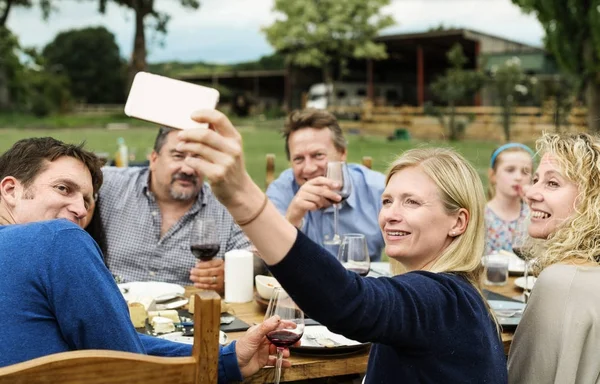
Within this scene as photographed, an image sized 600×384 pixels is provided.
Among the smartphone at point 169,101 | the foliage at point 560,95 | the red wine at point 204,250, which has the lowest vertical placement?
the red wine at point 204,250

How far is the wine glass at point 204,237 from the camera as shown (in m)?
2.98

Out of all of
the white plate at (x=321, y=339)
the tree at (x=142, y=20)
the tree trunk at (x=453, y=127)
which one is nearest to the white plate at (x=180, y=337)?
the white plate at (x=321, y=339)

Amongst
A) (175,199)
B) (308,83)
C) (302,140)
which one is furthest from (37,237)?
(308,83)

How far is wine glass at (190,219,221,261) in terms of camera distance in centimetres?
298

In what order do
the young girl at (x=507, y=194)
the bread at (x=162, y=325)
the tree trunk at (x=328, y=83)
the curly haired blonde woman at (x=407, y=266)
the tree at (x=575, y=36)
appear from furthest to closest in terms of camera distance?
the tree trunk at (x=328, y=83) < the tree at (x=575, y=36) < the young girl at (x=507, y=194) < the bread at (x=162, y=325) < the curly haired blonde woman at (x=407, y=266)

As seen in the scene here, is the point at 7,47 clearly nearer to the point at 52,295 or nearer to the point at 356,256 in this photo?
the point at 356,256

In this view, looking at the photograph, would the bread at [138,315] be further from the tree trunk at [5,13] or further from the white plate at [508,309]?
the tree trunk at [5,13]

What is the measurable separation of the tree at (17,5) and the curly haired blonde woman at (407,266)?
38013mm

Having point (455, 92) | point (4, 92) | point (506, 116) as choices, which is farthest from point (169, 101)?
point (4, 92)

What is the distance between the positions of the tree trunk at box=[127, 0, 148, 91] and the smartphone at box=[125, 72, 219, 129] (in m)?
37.0

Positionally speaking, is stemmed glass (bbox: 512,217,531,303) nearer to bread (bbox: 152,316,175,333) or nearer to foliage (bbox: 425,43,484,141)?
bread (bbox: 152,316,175,333)

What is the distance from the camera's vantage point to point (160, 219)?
3.80m

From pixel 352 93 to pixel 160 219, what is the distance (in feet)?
139

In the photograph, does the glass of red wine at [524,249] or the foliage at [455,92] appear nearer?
the glass of red wine at [524,249]
